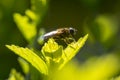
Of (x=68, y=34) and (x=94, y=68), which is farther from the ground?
(x=68, y=34)

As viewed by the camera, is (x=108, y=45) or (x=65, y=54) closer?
(x=65, y=54)

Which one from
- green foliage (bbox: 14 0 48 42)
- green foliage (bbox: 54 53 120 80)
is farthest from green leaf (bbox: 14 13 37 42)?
green foliage (bbox: 54 53 120 80)

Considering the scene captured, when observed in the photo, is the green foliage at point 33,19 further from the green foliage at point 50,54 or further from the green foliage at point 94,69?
the green foliage at point 50,54

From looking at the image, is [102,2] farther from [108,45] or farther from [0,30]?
[0,30]

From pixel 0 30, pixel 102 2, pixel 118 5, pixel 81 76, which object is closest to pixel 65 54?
pixel 81 76

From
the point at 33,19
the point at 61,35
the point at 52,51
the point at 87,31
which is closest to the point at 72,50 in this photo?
the point at 52,51

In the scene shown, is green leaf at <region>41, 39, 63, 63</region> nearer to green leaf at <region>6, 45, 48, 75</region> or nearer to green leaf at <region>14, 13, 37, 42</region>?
green leaf at <region>6, 45, 48, 75</region>

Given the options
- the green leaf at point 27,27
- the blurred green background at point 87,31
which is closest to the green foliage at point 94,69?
the blurred green background at point 87,31

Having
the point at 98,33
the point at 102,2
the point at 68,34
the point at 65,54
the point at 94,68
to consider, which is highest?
the point at 102,2
